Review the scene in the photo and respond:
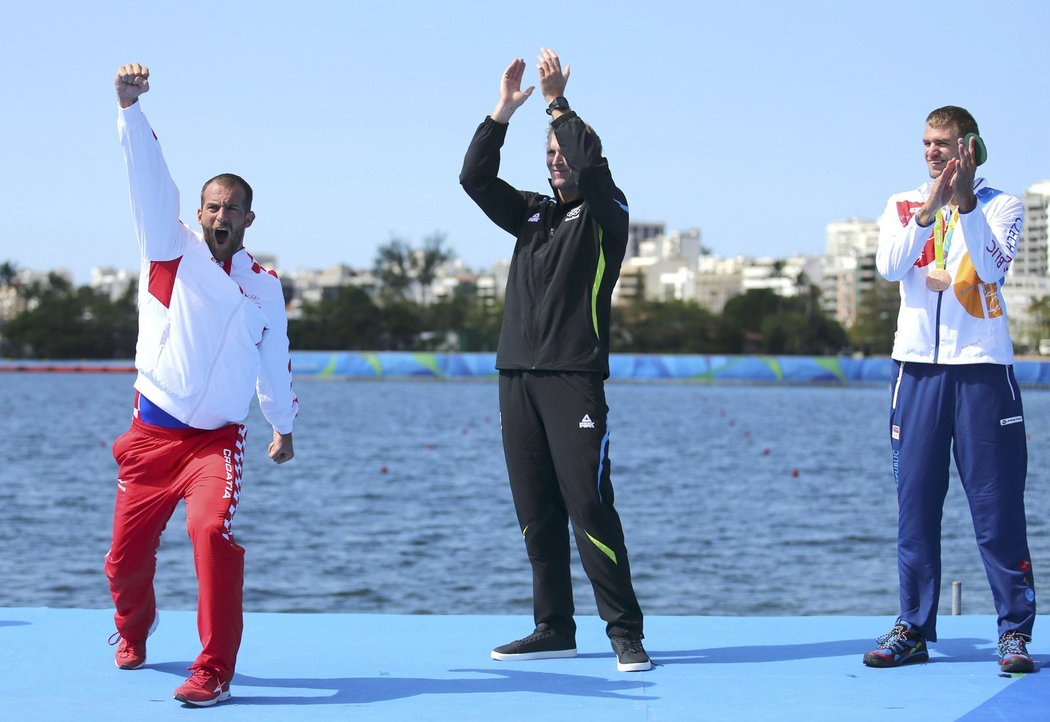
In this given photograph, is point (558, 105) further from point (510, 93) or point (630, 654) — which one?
point (630, 654)

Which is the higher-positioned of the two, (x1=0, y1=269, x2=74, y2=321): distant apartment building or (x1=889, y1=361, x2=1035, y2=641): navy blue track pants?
(x1=0, y1=269, x2=74, y2=321): distant apartment building

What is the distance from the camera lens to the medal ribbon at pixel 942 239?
500 centimetres

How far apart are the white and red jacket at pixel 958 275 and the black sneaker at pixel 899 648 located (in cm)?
103

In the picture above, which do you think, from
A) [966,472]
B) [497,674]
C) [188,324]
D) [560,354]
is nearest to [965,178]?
[966,472]

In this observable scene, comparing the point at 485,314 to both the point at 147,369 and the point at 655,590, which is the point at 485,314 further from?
the point at 147,369

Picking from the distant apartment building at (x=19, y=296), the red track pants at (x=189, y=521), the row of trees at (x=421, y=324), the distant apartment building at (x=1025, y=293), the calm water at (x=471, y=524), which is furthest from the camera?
the distant apartment building at (x=19, y=296)

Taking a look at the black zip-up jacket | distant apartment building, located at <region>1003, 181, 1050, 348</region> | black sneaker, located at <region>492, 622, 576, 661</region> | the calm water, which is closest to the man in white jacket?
the black zip-up jacket

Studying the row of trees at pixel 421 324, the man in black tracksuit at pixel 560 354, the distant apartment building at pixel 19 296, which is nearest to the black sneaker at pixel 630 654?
the man in black tracksuit at pixel 560 354

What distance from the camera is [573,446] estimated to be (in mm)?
4875

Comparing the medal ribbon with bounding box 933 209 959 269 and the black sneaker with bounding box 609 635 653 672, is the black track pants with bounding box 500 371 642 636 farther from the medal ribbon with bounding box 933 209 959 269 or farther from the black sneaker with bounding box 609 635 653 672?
the medal ribbon with bounding box 933 209 959 269

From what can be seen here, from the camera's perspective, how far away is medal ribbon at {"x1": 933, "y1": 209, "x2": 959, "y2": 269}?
4996 mm

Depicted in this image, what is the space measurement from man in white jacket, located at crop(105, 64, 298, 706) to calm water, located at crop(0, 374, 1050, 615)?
31.6 ft

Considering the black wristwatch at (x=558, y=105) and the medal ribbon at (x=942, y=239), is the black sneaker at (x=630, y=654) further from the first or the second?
the black wristwatch at (x=558, y=105)

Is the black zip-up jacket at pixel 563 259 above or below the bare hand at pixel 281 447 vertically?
above
